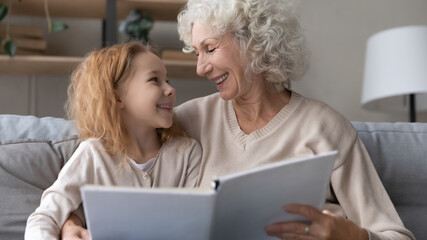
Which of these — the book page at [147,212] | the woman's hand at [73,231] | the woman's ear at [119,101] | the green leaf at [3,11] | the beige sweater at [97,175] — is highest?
the green leaf at [3,11]

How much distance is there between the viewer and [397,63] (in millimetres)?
2994

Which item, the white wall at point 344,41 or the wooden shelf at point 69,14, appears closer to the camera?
the wooden shelf at point 69,14

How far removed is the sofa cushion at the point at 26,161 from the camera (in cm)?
158

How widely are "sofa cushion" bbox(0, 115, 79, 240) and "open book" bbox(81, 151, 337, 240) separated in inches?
21.7

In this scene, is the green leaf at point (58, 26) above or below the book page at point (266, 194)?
above

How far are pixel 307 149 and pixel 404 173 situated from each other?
0.38 metres

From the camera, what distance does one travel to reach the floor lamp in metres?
2.96

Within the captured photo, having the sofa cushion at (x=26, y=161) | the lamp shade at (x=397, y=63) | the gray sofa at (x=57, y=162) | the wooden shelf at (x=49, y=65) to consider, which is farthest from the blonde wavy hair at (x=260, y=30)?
the lamp shade at (x=397, y=63)

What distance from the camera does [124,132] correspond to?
1656 mm

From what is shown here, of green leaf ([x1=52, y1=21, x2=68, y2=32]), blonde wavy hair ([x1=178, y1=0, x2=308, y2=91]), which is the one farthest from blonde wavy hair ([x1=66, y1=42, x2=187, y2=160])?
green leaf ([x1=52, y1=21, x2=68, y2=32])

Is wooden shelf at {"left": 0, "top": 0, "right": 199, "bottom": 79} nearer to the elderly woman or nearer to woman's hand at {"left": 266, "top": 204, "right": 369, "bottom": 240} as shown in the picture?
the elderly woman

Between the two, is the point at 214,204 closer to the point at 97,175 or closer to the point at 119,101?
the point at 97,175

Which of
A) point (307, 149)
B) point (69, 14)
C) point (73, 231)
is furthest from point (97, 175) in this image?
point (69, 14)

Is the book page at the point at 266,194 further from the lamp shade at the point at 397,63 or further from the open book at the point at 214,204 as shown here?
the lamp shade at the point at 397,63
